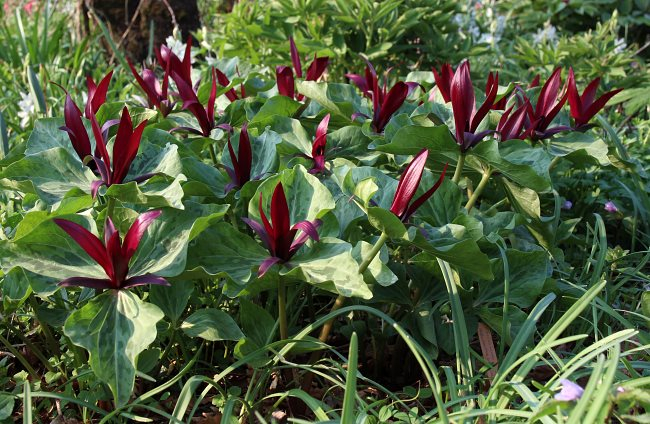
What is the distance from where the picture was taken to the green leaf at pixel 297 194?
1.35m

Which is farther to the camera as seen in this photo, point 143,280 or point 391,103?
point 391,103

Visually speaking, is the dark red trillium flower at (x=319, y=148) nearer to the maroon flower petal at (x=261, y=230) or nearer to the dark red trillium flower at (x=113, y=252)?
the maroon flower petal at (x=261, y=230)

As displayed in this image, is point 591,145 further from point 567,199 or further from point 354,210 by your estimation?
point 567,199

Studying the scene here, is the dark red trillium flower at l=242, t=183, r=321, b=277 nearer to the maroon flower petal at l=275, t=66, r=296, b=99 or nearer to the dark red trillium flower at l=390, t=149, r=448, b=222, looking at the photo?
the dark red trillium flower at l=390, t=149, r=448, b=222

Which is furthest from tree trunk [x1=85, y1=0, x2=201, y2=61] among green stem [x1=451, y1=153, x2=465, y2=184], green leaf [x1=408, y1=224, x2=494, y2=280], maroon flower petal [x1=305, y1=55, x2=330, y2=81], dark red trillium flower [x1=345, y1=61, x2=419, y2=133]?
green leaf [x1=408, y1=224, x2=494, y2=280]

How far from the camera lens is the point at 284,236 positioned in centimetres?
128

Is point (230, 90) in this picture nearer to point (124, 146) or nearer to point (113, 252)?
point (124, 146)

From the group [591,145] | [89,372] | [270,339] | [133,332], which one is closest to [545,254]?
[591,145]

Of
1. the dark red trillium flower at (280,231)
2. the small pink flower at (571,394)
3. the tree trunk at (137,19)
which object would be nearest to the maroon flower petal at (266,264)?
the dark red trillium flower at (280,231)

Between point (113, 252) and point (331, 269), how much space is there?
398 mm

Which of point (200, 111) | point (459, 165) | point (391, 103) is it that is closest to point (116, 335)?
point (200, 111)

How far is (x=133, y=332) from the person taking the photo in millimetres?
1161

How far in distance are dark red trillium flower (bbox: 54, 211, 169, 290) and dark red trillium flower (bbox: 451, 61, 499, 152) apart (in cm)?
72

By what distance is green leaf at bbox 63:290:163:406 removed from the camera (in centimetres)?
114
